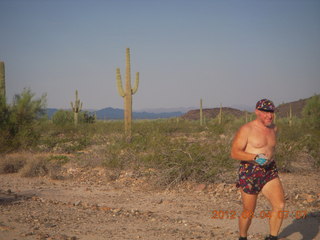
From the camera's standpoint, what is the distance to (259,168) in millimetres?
4445

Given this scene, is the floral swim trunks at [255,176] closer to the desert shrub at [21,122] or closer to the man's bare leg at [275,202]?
the man's bare leg at [275,202]

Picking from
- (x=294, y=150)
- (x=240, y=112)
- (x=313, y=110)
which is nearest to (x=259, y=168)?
(x=294, y=150)

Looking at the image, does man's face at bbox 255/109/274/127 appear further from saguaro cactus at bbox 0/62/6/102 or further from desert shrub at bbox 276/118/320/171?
saguaro cactus at bbox 0/62/6/102

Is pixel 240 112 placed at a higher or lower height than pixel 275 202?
higher

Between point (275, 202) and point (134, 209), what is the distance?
11.5 feet

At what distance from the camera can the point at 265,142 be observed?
4.51 metres

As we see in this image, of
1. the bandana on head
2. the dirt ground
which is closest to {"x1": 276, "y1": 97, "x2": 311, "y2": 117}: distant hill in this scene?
the dirt ground

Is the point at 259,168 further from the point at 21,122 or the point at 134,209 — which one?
the point at 21,122

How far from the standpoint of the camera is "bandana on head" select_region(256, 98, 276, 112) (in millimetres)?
4547

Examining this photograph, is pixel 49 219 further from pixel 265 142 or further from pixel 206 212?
pixel 265 142

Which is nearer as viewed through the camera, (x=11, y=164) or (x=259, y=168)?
(x=259, y=168)

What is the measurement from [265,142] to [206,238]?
1762 millimetres

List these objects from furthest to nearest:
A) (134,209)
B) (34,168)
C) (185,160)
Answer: (34,168) → (185,160) → (134,209)

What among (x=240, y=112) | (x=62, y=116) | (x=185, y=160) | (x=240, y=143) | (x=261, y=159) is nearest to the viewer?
(x=261, y=159)
